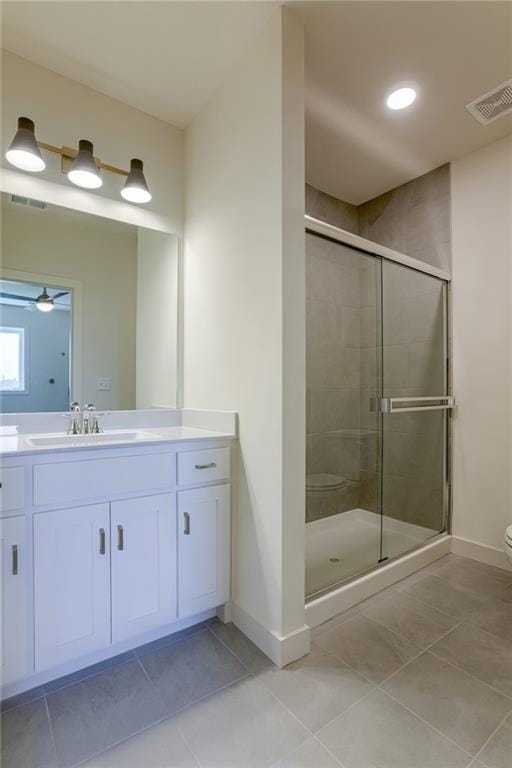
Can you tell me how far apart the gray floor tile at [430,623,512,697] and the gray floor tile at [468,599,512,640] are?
5 cm

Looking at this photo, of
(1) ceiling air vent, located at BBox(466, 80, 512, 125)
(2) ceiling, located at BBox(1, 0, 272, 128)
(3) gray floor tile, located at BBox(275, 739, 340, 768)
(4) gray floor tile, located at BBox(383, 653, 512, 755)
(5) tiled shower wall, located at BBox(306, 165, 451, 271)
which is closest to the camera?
(3) gray floor tile, located at BBox(275, 739, 340, 768)

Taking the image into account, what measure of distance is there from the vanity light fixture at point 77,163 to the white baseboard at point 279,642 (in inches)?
84.6

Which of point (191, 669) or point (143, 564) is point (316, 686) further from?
point (143, 564)

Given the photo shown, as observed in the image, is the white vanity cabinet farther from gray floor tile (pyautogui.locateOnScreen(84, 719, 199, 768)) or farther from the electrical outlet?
the electrical outlet

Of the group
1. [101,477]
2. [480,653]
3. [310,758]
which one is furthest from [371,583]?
[101,477]

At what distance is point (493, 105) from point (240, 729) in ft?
10.2

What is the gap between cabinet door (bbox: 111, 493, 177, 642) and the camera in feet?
4.94

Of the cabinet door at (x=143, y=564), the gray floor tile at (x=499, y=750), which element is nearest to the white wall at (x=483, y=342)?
the gray floor tile at (x=499, y=750)

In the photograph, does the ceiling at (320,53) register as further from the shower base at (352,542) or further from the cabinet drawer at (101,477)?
the shower base at (352,542)

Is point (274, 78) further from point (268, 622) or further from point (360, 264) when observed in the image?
point (268, 622)

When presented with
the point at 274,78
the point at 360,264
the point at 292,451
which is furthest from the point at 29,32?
the point at 292,451

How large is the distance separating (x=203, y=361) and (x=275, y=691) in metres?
1.48

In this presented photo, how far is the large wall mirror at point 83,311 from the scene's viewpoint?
1.81 m

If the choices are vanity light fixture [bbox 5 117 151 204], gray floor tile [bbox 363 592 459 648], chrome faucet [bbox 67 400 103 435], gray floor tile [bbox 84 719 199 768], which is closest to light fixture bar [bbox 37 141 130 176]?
vanity light fixture [bbox 5 117 151 204]
